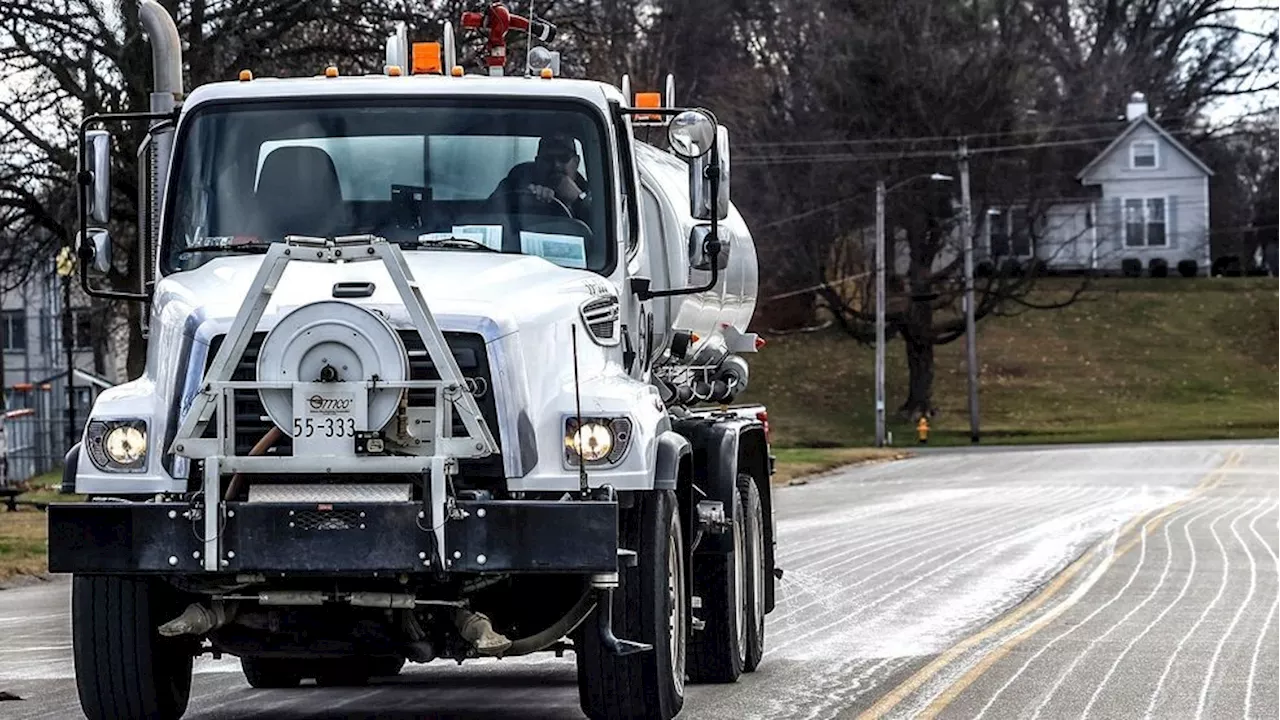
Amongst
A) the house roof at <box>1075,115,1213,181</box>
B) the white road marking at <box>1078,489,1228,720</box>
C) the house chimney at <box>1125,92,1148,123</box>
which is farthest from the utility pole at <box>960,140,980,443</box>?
the white road marking at <box>1078,489,1228,720</box>

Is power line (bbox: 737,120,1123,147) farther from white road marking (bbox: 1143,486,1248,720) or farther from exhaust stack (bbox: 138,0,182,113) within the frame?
exhaust stack (bbox: 138,0,182,113)

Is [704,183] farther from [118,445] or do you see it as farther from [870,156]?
[870,156]

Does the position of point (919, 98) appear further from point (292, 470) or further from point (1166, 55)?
point (292, 470)

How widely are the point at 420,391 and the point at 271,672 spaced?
11.4ft

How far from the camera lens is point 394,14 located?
2997cm

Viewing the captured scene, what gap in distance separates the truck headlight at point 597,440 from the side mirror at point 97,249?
105 inches

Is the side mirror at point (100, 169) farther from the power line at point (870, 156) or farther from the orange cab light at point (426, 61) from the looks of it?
the power line at point (870, 156)

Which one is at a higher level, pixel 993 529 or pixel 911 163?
pixel 911 163

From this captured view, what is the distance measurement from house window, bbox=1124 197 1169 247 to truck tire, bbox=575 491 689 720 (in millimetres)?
86947

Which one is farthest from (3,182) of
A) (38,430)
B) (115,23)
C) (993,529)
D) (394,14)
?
(38,430)

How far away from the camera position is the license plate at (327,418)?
8.71 meters

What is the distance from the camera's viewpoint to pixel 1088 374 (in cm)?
7650

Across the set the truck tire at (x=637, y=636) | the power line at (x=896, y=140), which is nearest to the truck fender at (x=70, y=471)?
the truck tire at (x=637, y=636)

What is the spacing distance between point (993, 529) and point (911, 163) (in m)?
38.5
